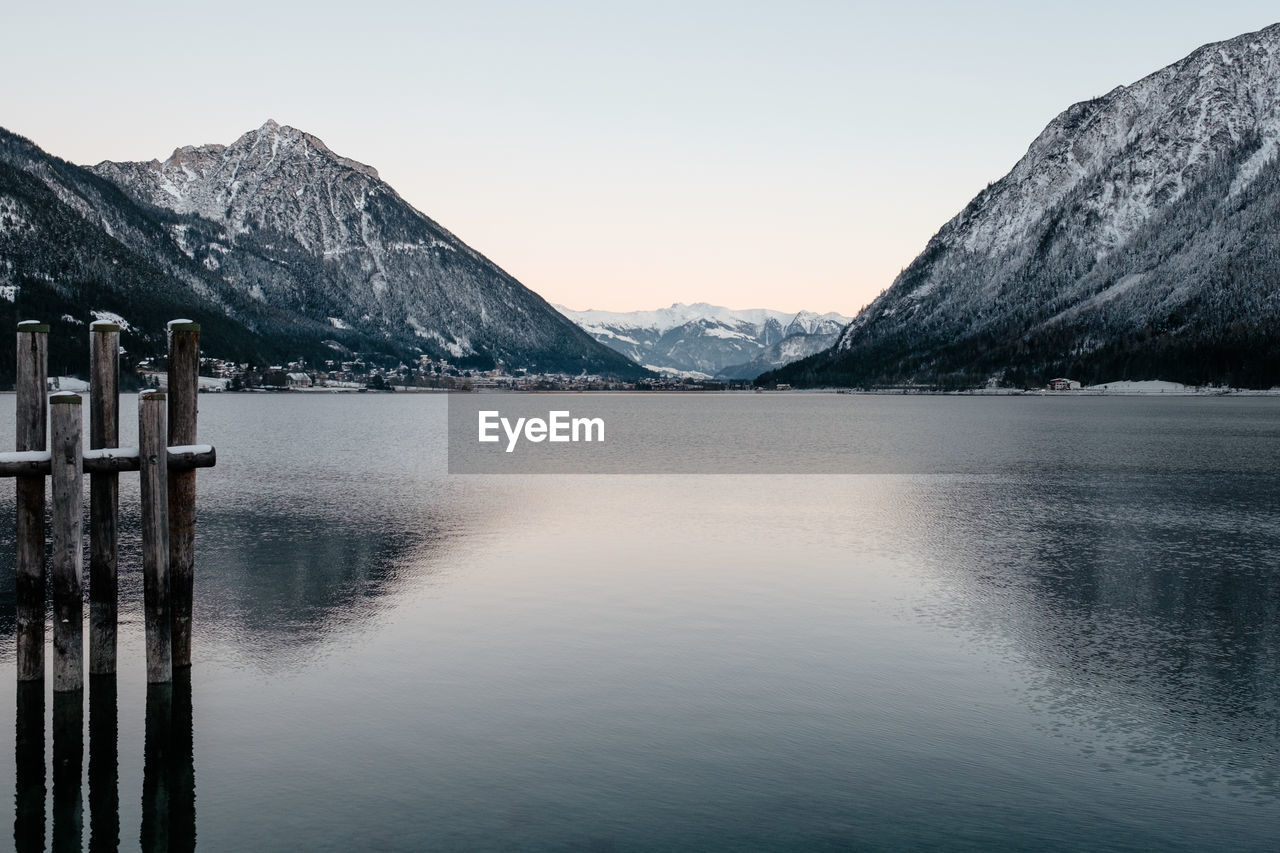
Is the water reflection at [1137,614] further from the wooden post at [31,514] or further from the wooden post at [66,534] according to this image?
the wooden post at [31,514]

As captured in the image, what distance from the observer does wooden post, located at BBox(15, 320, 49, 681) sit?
1738cm

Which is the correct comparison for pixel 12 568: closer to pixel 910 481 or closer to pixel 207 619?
pixel 207 619

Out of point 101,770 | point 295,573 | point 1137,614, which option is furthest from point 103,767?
point 1137,614

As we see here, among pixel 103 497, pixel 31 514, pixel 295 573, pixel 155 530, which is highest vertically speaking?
pixel 103 497

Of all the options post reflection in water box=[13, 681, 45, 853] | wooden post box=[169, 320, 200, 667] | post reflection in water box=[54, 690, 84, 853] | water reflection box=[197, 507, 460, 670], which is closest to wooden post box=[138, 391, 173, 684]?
wooden post box=[169, 320, 200, 667]

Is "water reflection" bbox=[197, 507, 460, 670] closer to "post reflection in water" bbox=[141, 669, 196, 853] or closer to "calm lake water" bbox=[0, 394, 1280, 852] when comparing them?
"calm lake water" bbox=[0, 394, 1280, 852]

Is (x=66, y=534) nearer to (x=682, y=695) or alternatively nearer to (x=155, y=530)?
(x=155, y=530)

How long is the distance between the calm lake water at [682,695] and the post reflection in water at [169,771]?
2.3 inches

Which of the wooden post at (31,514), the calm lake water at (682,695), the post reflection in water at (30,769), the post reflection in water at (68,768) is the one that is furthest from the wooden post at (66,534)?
the calm lake water at (682,695)

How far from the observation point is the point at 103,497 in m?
18.2

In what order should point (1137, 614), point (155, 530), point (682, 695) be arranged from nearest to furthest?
point (155, 530) → point (682, 695) → point (1137, 614)

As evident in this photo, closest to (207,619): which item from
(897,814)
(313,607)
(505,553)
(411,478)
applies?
(313,607)

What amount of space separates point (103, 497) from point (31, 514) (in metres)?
1.13

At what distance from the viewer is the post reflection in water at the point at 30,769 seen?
1345 cm
